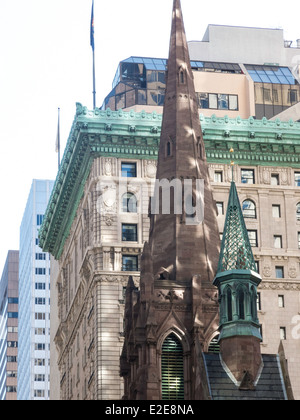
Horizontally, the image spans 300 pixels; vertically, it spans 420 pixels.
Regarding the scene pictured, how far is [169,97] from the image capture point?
10912cm

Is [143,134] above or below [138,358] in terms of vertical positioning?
above

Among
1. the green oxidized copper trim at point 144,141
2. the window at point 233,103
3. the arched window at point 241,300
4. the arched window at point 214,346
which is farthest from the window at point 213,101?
the arched window at point 241,300

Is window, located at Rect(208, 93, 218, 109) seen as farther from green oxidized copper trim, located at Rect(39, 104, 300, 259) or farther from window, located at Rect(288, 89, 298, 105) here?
green oxidized copper trim, located at Rect(39, 104, 300, 259)

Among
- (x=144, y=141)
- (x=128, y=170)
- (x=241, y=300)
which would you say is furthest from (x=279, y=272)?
(x=241, y=300)

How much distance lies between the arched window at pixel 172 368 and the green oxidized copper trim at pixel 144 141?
1498 inches

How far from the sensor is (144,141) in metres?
129

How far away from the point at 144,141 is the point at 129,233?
27.7 ft

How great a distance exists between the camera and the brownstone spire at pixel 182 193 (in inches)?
3829

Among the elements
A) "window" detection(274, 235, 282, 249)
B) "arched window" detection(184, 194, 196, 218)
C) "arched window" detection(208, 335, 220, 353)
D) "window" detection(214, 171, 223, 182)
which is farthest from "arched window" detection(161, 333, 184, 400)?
"window" detection(214, 171, 223, 182)

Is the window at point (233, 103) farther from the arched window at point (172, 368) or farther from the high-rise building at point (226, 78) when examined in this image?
the arched window at point (172, 368)

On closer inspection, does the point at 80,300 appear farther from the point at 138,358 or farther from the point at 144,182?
the point at 138,358
